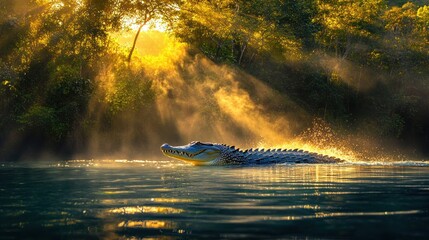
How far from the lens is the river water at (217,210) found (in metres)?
5.45

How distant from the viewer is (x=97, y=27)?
1276 inches

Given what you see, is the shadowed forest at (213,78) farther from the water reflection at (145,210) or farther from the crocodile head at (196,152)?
the water reflection at (145,210)

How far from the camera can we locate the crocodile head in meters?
19.2

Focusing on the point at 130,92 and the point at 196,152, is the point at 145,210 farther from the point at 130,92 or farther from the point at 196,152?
the point at 130,92

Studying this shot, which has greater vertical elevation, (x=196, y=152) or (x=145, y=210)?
(x=196, y=152)

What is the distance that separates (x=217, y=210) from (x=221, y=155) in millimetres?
12748

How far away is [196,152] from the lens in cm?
1931

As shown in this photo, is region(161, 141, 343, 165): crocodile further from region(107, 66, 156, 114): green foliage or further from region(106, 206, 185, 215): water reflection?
region(107, 66, 156, 114): green foliage

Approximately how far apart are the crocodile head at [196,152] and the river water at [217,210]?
7.80 metres

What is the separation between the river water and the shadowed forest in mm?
17531

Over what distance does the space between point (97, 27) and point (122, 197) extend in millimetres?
24861

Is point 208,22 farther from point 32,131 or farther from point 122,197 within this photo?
point 122,197

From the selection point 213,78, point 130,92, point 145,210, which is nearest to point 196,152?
point 145,210

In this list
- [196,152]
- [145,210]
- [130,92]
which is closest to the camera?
[145,210]
